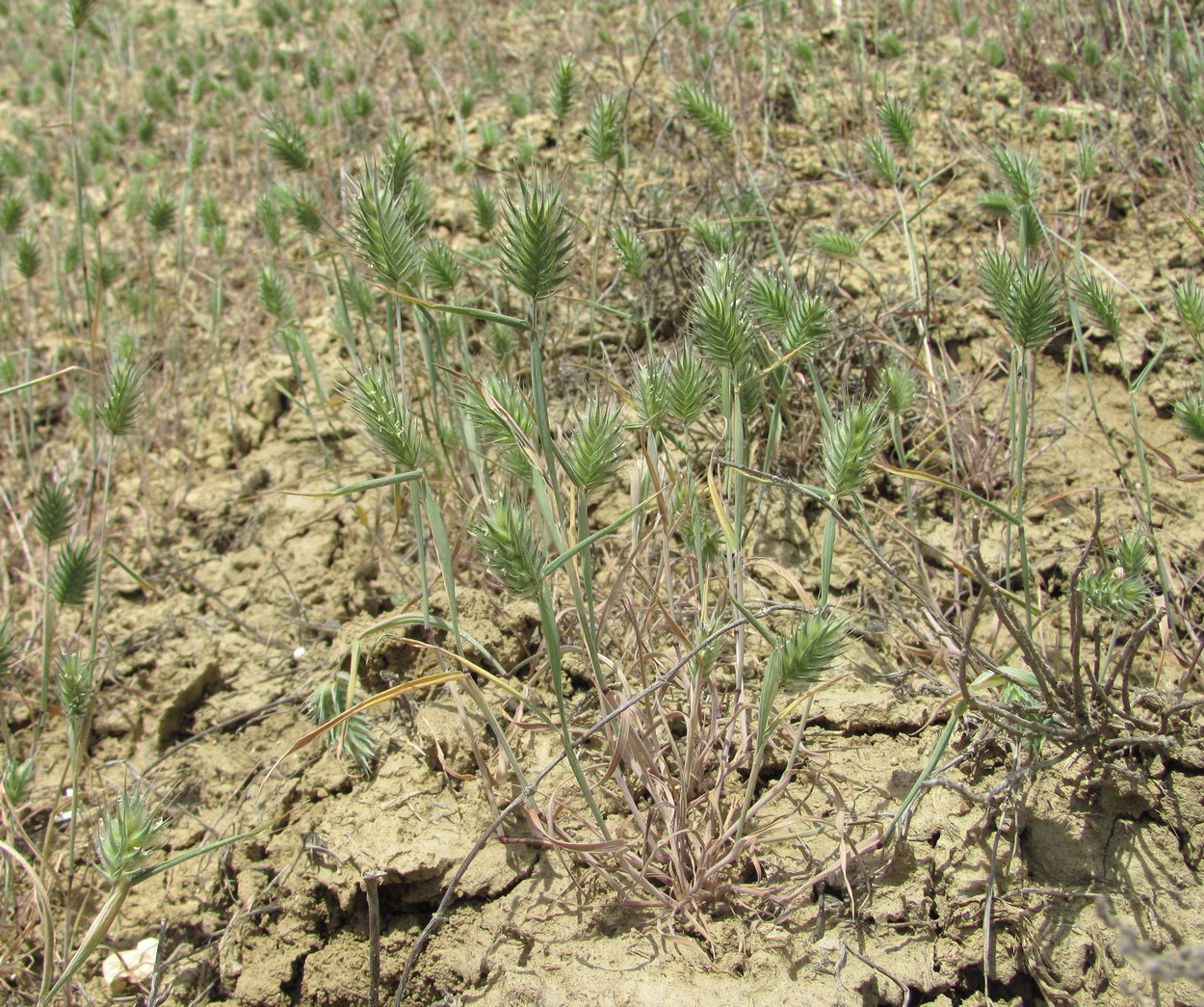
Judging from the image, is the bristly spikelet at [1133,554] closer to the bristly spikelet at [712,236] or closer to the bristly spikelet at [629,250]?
the bristly spikelet at [712,236]

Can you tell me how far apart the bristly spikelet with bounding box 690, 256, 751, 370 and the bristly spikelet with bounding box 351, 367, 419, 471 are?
0.44 m

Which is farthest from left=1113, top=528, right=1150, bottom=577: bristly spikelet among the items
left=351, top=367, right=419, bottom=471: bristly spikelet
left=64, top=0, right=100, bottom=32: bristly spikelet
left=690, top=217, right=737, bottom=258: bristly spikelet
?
left=64, top=0, right=100, bottom=32: bristly spikelet

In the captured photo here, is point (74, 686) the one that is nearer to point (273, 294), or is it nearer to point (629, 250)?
point (273, 294)

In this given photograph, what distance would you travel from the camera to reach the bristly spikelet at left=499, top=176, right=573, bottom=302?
1.06m

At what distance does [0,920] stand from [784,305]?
5.83ft

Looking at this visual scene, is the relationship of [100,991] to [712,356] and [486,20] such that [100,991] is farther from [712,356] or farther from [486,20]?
[486,20]

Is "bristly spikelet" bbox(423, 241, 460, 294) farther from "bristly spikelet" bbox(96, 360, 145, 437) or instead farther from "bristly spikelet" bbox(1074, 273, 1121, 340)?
"bristly spikelet" bbox(1074, 273, 1121, 340)

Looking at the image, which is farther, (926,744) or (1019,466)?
(926,744)

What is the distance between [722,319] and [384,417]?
0.49 meters

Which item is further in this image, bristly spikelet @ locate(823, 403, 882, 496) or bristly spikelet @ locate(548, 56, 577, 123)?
bristly spikelet @ locate(548, 56, 577, 123)

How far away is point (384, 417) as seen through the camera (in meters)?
1.23

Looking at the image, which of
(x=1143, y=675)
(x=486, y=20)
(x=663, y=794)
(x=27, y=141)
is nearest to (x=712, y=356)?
(x=663, y=794)

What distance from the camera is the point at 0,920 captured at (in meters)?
1.62

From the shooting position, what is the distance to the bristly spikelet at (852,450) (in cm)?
124
